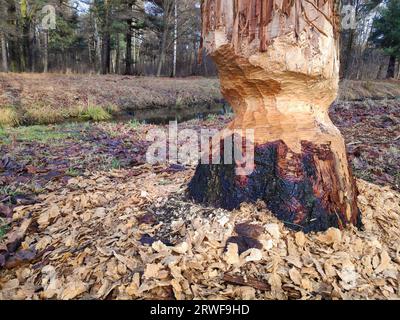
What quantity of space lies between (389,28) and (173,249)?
73.0ft

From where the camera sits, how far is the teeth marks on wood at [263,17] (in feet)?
5.56

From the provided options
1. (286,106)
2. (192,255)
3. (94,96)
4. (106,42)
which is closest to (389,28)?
(106,42)

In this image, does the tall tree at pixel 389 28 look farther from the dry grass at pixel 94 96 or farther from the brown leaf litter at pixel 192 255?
the brown leaf litter at pixel 192 255

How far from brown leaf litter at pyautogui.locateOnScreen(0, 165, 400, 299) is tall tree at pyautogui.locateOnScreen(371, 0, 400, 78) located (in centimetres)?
2054

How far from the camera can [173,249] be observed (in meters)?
1.56

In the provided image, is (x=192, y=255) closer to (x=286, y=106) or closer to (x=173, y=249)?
(x=173, y=249)

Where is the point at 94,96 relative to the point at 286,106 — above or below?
above

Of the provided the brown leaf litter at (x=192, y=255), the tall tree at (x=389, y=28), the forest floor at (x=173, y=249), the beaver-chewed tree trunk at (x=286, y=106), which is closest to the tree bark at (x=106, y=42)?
the tall tree at (x=389, y=28)

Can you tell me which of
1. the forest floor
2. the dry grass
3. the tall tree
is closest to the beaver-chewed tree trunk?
the forest floor

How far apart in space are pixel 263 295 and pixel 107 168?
8.57 ft

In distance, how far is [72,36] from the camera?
2117 centimetres

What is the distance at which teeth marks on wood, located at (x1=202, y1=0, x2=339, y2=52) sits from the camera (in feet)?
5.56

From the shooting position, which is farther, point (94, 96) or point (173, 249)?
point (94, 96)

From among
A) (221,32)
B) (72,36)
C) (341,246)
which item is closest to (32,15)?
(72,36)
